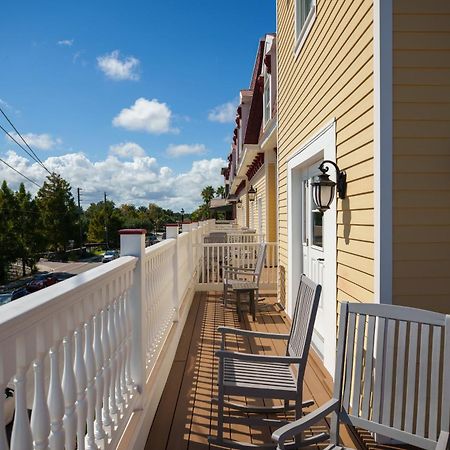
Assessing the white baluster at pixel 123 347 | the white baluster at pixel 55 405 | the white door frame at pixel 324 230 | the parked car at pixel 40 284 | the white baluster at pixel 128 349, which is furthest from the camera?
the parked car at pixel 40 284

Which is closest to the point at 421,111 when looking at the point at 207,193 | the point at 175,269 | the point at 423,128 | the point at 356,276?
the point at 423,128

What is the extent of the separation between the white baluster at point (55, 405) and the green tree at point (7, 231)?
3325 cm

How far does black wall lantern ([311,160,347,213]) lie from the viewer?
9.80ft

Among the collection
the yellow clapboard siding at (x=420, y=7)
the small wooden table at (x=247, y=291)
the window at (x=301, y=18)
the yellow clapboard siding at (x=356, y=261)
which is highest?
the window at (x=301, y=18)

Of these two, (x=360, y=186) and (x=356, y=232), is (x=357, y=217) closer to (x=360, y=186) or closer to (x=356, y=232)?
(x=356, y=232)

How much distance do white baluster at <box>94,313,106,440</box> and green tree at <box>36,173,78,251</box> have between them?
38.8 metres

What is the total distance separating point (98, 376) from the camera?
65.0 inches

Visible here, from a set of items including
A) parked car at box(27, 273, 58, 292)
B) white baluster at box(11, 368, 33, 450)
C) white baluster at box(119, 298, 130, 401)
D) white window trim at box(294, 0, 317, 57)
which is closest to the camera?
white baluster at box(11, 368, 33, 450)

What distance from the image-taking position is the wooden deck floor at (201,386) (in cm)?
255

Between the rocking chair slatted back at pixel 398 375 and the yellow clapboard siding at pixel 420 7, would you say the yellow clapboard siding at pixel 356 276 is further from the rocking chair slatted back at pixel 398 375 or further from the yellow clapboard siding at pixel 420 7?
the yellow clapboard siding at pixel 420 7

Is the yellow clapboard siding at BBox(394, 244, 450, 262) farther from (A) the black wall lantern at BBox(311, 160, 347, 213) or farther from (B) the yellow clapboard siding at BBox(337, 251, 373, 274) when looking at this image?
(A) the black wall lantern at BBox(311, 160, 347, 213)

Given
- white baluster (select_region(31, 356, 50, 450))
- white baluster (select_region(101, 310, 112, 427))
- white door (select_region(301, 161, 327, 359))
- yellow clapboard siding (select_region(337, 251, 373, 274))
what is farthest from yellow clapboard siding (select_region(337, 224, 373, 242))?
white baluster (select_region(31, 356, 50, 450))

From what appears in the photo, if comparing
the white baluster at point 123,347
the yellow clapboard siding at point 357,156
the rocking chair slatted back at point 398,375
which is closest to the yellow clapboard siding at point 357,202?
the yellow clapboard siding at point 357,156

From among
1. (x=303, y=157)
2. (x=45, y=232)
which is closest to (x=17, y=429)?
(x=303, y=157)
